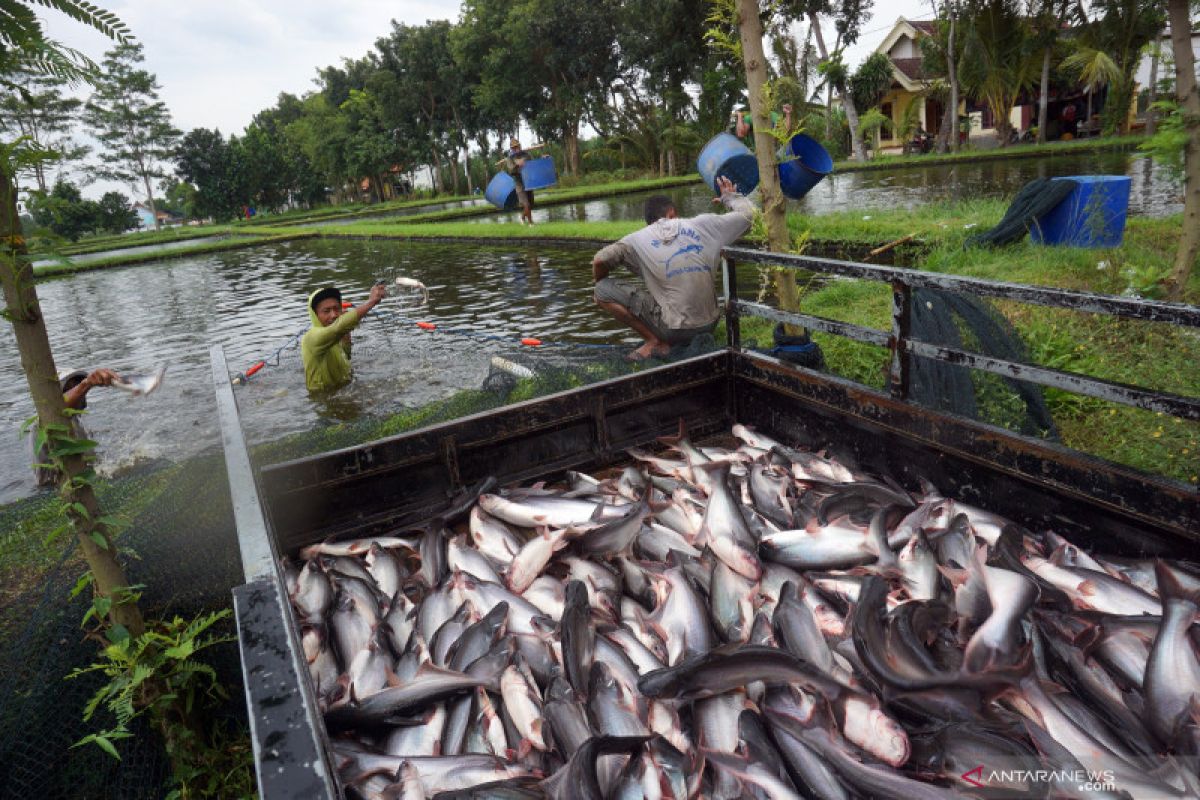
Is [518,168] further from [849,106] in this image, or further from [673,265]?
[849,106]

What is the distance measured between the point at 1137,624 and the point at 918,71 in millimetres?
45871

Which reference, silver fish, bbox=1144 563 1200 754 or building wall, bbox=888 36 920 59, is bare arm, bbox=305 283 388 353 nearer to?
silver fish, bbox=1144 563 1200 754

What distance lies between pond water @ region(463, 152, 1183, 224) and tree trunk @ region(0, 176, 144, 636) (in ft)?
49.5

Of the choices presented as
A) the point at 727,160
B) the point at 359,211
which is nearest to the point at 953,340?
the point at 727,160

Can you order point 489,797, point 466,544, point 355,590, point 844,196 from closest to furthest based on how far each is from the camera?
point 489,797 < point 355,590 < point 466,544 < point 844,196

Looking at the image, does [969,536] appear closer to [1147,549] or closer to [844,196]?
[1147,549]

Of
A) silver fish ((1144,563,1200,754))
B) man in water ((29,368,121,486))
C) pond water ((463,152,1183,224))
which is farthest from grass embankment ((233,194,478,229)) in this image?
silver fish ((1144,563,1200,754))

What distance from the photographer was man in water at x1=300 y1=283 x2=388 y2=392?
7246 millimetres

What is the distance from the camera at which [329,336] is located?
24.5 feet

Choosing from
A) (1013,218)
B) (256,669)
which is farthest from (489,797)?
(1013,218)

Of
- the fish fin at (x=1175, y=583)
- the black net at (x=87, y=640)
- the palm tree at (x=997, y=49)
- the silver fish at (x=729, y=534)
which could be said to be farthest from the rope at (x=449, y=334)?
the palm tree at (x=997, y=49)

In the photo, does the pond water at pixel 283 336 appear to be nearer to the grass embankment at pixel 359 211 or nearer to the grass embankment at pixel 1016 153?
the grass embankment at pixel 1016 153

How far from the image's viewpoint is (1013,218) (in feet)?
31.9

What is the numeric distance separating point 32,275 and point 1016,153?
31.5 meters
